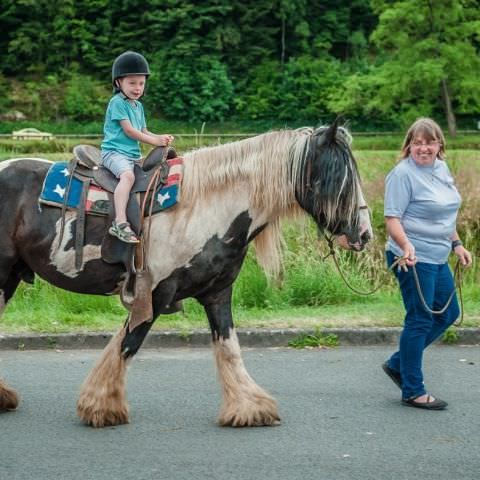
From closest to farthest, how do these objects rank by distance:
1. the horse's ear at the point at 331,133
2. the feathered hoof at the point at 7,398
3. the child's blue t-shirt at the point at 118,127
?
the horse's ear at the point at 331,133 < the child's blue t-shirt at the point at 118,127 < the feathered hoof at the point at 7,398

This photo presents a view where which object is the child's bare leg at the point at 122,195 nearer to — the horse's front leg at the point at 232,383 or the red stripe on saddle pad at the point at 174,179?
the red stripe on saddle pad at the point at 174,179

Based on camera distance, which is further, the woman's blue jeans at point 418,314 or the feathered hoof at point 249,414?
the woman's blue jeans at point 418,314

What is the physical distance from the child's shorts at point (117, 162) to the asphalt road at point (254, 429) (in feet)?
5.30

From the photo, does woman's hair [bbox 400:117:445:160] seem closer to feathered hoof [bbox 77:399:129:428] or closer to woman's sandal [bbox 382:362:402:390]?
woman's sandal [bbox 382:362:402:390]

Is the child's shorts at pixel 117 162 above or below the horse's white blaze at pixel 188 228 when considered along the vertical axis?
above

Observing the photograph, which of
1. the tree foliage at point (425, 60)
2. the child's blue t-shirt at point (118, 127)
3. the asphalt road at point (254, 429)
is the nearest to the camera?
the asphalt road at point (254, 429)

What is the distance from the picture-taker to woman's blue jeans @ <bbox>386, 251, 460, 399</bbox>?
6641 mm

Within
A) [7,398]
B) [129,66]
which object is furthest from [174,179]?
[7,398]

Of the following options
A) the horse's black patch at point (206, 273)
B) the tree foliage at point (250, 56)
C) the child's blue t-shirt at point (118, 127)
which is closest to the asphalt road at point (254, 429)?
the horse's black patch at point (206, 273)

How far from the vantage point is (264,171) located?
6.22 m

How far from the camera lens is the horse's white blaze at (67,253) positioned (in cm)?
638

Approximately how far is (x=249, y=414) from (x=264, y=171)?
1522mm

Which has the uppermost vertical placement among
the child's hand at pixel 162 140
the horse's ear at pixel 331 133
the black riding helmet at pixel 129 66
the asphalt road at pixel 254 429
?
the black riding helmet at pixel 129 66

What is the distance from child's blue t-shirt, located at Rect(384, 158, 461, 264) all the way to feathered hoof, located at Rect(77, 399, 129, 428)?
6.93ft
